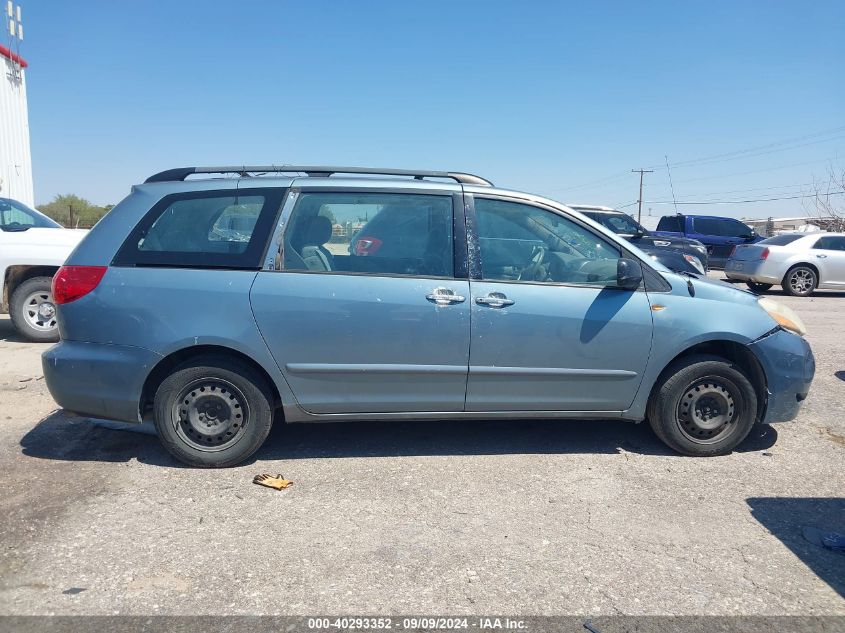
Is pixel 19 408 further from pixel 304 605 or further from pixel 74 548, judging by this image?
pixel 304 605

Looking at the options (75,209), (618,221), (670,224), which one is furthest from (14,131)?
(670,224)

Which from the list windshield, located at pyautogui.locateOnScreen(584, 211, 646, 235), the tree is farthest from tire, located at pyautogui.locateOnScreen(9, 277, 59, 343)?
the tree

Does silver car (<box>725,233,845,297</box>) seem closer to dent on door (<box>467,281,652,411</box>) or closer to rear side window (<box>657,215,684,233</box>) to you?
rear side window (<box>657,215,684,233</box>)

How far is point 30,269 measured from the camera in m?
7.71

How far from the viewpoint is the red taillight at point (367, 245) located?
406 cm

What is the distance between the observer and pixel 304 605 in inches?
105

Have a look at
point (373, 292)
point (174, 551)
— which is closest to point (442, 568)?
point (174, 551)

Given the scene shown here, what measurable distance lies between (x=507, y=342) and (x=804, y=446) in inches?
94.5

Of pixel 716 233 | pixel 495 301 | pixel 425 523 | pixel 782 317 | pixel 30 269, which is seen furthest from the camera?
pixel 716 233

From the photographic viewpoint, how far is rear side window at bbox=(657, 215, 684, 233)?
750 inches

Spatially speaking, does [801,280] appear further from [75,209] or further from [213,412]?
[75,209]

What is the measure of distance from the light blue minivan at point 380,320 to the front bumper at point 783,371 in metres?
0.01

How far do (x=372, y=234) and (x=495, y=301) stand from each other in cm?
90

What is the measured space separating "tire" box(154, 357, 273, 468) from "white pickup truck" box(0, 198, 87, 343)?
4.56 meters
